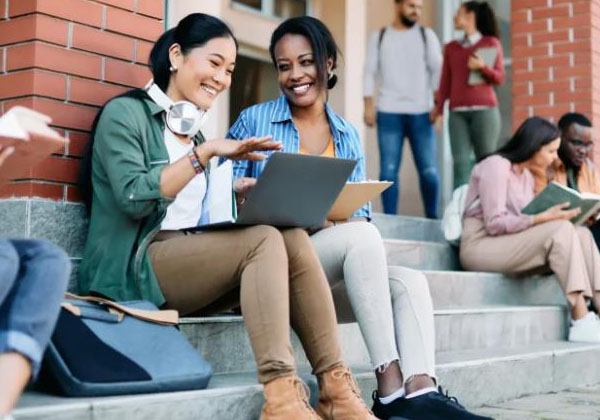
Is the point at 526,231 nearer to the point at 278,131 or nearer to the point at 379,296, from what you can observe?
the point at 278,131

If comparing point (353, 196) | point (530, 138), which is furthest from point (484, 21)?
point (353, 196)

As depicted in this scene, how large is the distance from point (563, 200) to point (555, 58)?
2055 mm

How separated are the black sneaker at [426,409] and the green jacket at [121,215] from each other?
2.88 feet

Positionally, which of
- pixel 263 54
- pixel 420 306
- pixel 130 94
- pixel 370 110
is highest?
pixel 263 54

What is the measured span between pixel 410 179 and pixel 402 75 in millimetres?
1851

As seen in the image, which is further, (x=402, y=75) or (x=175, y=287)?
(x=402, y=75)

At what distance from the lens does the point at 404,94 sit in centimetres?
716

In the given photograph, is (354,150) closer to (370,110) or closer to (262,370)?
(262,370)

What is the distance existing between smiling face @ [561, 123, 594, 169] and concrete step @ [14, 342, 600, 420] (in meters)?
1.35

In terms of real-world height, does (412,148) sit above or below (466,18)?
below

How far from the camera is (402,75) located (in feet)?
23.8

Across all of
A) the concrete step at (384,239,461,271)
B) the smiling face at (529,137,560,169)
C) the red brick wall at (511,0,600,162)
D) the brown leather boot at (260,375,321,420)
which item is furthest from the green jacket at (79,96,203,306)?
the red brick wall at (511,0,600,162)

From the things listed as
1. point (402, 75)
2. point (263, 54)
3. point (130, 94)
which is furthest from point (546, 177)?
point (130, 94)

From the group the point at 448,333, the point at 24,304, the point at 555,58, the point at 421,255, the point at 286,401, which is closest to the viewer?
the point at 24,304
